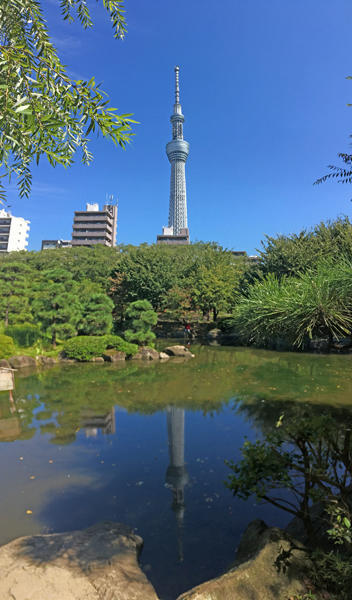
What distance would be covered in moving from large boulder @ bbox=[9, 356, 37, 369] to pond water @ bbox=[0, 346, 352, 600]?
1.77 meters

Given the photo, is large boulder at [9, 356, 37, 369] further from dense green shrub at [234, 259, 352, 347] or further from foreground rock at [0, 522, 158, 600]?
dense green shrub at [234, 259, 352, 347]

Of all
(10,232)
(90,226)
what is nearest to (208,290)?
(90,226)

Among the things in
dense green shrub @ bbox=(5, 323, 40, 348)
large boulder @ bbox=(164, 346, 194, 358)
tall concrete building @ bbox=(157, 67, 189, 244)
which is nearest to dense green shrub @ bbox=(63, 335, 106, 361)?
dense green shrub @ bbox=(5, 323, 40, 348)

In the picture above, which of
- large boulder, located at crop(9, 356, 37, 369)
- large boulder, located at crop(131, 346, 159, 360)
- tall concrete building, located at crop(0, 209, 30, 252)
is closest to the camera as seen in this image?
large boulder, located at crop(9, 356, 37, 369)

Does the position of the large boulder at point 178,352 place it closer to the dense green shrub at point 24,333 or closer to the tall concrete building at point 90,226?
the dense green shrub at point 24,333

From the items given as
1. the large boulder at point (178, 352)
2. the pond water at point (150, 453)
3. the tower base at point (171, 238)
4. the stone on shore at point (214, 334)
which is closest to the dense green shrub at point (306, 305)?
the pond water at point (150, 453)

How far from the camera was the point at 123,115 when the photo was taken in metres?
3.33

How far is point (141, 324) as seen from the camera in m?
20.6

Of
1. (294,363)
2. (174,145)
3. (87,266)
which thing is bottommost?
(294,363)

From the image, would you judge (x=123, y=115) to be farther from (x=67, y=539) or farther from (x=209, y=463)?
(x=209, y=463)

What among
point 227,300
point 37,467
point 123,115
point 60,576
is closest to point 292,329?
point 123,115

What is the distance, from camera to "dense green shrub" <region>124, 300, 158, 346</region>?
2051 centimetres

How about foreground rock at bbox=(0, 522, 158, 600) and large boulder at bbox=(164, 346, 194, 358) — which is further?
large boulder at bbox=(164, 346, 194, 358)

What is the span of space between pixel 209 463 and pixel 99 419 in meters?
3.53
